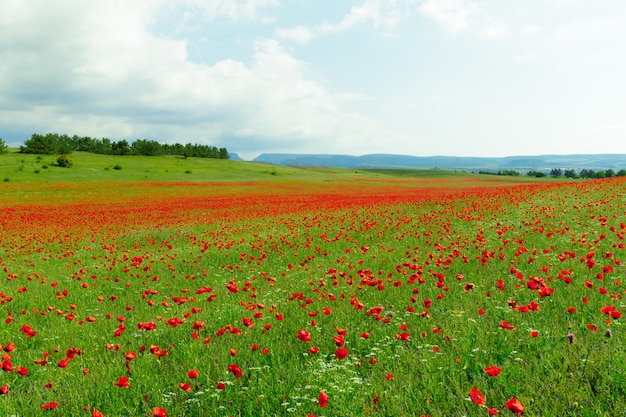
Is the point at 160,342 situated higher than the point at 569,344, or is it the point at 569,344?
the point at 569,344

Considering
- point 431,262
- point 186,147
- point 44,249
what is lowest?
point 44,249

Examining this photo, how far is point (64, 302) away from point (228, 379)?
646 centimetres

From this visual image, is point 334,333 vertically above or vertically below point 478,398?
below

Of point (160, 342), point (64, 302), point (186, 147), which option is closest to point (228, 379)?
point (160, 342)

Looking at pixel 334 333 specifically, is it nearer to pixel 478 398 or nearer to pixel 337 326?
pixel 337 326

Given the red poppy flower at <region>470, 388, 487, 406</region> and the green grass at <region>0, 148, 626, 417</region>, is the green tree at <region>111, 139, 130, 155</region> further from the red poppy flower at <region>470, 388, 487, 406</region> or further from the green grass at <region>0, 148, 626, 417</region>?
the red poppy flower at <region>470, 388, 487, 406</region>

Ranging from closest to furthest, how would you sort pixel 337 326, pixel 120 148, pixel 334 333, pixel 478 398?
pixel 478 398 → pixel 334 333 → pixel 337 326 → pixel 120 148

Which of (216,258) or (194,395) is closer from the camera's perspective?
(194,395)

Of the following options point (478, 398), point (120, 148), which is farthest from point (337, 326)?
point (120, 148)

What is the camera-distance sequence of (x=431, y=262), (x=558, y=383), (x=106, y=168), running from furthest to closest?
(x=106, y=168) < (x=431, y=262) < (x=558, y=383)

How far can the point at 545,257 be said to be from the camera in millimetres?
9516

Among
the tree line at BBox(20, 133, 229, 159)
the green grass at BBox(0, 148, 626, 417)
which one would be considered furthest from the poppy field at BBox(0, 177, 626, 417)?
the tree line at BBox(20, 133, 229, 159)

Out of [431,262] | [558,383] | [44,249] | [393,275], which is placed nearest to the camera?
[558,383]

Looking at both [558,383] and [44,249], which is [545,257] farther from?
[44,249]
